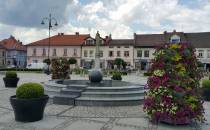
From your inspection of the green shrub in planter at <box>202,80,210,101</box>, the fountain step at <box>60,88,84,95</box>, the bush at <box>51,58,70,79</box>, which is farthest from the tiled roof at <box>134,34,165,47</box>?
the fountain step at <box>60,88,84,95</box>

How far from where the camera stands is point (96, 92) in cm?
1184

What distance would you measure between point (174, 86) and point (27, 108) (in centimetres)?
434

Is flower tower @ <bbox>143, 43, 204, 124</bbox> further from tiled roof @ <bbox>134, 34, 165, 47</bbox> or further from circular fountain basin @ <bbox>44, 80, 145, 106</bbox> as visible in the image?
tiled roof @ <bbox>134, 34, 165, 47</bbox>

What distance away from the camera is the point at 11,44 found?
86.0 metres

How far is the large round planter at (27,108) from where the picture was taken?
8125 mm

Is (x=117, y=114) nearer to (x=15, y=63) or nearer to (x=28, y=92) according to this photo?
(x=28, y=92)

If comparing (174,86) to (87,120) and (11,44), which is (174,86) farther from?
(11,44)

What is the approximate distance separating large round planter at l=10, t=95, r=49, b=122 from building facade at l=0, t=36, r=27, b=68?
78.2 meters

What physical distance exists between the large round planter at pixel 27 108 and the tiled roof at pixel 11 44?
79611 millimetres

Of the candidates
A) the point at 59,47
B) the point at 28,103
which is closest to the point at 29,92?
the point at 28,103

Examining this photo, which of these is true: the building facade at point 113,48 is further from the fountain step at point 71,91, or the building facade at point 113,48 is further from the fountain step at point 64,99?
the fountain step at point 64,99

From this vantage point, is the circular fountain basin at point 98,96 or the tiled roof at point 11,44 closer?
the circular fountain basin at point 98,96

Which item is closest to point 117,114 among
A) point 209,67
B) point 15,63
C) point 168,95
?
point 168,95

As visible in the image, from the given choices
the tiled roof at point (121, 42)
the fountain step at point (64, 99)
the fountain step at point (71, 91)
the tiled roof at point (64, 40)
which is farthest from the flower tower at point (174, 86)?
the tiled roof at point (64, 40)
